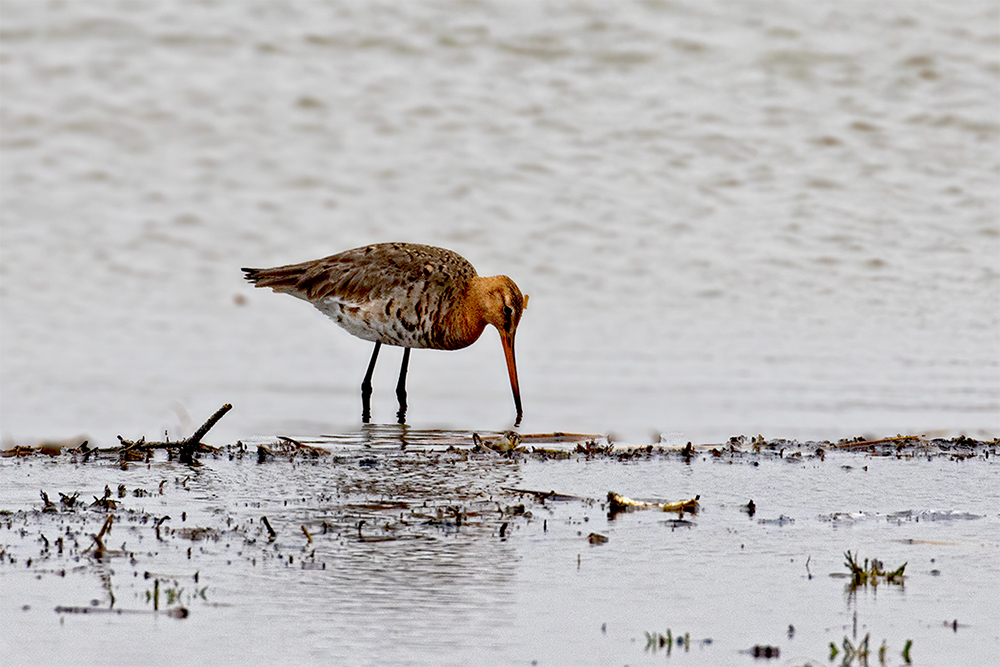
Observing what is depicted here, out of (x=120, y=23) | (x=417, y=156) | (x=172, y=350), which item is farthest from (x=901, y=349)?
(x=120, y=23)

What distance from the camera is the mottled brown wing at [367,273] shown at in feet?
31.4

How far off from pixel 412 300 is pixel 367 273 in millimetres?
382

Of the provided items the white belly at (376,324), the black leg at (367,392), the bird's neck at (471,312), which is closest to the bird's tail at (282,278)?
the white belly at (376,324)

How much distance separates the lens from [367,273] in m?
9.66

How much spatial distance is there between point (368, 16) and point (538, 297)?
7.81 metres

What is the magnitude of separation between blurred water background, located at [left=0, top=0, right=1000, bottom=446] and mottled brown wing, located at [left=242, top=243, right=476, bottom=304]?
0.58 metres

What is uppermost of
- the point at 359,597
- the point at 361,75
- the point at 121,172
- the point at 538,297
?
the point at 361,75

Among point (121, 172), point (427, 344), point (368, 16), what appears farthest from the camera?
point (368, 16)

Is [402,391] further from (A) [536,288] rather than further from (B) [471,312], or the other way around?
(A) [536,288]

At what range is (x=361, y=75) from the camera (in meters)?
17.8

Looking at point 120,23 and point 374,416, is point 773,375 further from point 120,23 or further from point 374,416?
point 120,23

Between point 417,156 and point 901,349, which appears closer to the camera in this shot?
point 901,349

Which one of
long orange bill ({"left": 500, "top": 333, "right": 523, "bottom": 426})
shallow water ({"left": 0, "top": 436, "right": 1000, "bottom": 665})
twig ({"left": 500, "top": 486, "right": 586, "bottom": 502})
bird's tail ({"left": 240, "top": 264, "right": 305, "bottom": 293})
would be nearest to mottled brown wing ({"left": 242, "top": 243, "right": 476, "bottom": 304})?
bird's tail ({"left": 240, "top": 264, "right": 305, "bottom": 293})

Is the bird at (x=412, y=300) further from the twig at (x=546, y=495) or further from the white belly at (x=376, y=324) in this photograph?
the twig at (x=546, y=495)
